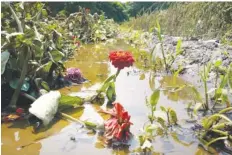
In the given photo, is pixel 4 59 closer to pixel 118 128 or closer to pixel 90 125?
pixel 90 125

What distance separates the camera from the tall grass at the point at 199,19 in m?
5.06

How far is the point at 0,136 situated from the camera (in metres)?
1.89

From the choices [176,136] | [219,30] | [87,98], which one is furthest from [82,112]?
[219,30]

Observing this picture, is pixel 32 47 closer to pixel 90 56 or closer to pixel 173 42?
pixel 90 56

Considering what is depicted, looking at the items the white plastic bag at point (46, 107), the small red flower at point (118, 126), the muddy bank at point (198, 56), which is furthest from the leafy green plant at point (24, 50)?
the muddy bank at point (198, 56)

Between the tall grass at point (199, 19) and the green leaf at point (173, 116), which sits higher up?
the tall grass at point (199, 19)

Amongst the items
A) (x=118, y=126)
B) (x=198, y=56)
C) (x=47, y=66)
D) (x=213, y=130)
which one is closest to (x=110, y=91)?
(x=47, y=66)

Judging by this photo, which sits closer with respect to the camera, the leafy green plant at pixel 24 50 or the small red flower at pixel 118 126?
the small red flower at pixel 118 126

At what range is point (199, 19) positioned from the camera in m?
5.61

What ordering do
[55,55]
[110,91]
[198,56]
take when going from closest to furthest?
1. [110,91]
2. [55,55]
3. [198,56]

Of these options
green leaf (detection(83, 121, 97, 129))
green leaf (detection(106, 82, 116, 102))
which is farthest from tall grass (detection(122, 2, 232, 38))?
green leaf (detection(83, 121, 97, 129))

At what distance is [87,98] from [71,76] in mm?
615

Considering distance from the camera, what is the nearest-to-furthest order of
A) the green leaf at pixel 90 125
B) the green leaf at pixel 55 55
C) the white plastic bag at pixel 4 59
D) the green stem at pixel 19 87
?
1. the green leaf at pixel 90 125
2. the white plastic bag at pixel 4 59
3. the green stem at pixel 19 87
4. the green leaf at pixel 55 55

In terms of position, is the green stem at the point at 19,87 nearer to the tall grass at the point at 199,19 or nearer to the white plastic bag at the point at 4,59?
the white plastic bag at the point at 4,59
